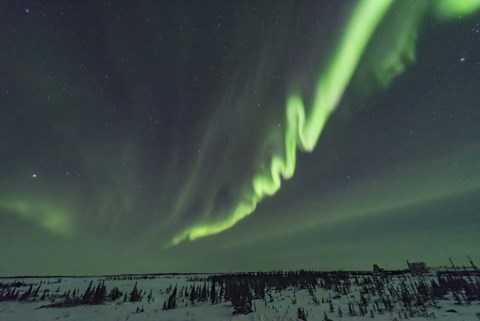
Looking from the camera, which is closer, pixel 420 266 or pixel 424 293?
pixel 424 293

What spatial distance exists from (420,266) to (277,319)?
143702 millimetres

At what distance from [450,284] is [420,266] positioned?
71516 mm

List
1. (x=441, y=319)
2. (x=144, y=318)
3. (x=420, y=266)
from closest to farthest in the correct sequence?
(x=441, y=319)
(x=144, y=318)
(x=420, y=266)

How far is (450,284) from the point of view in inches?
3521

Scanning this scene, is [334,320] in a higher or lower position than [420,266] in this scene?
lower

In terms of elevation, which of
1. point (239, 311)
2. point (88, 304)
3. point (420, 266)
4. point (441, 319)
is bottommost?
point (441, 319)

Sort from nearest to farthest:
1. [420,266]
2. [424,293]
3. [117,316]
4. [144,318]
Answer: [144,318] < [117,316] < [424,293] < [420,266]

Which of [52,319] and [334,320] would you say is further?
[52,319]

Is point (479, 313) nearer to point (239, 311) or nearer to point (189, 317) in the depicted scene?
point (239, 311)

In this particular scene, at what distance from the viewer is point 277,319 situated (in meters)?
47.8

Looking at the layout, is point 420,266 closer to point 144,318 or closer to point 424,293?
point 424,293

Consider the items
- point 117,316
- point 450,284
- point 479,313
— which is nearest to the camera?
point 479,313

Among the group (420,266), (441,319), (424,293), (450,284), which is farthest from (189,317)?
(420,266)

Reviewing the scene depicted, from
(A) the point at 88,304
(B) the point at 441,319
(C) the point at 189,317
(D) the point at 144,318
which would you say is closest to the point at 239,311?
(C) the point at 189,317
